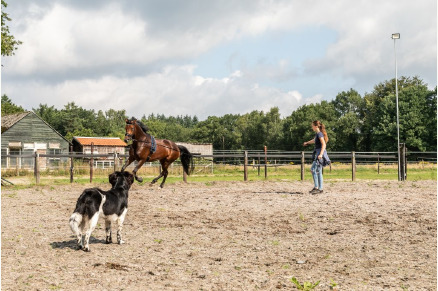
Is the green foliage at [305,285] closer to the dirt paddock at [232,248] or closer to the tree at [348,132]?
the dirt paddock at [232,248]

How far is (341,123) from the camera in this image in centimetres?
6881

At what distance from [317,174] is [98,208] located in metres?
8.05

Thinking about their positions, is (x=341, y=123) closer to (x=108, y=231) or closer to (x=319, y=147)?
(x=319, y=147)

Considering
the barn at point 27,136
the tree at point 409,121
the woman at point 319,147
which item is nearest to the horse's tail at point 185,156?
the woman at point 319,147

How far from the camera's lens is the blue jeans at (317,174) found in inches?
487

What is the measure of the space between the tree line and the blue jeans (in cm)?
4842

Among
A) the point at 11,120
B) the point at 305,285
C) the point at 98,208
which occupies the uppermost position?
the point at 11,120

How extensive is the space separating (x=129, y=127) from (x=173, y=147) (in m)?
2.39

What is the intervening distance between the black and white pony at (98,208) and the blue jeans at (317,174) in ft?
21.3

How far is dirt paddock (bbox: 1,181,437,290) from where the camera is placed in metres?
4.84

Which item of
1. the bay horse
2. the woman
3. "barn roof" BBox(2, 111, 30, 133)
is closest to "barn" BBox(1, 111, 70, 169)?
"barn roof" BBox(2, 111, 30, 133)

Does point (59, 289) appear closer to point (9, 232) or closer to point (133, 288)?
point (133, 288)

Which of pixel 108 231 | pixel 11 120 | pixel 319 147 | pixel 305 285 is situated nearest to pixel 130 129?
pixel 319 147

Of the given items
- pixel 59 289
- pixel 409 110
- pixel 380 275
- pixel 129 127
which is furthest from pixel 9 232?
pixel 409 110
